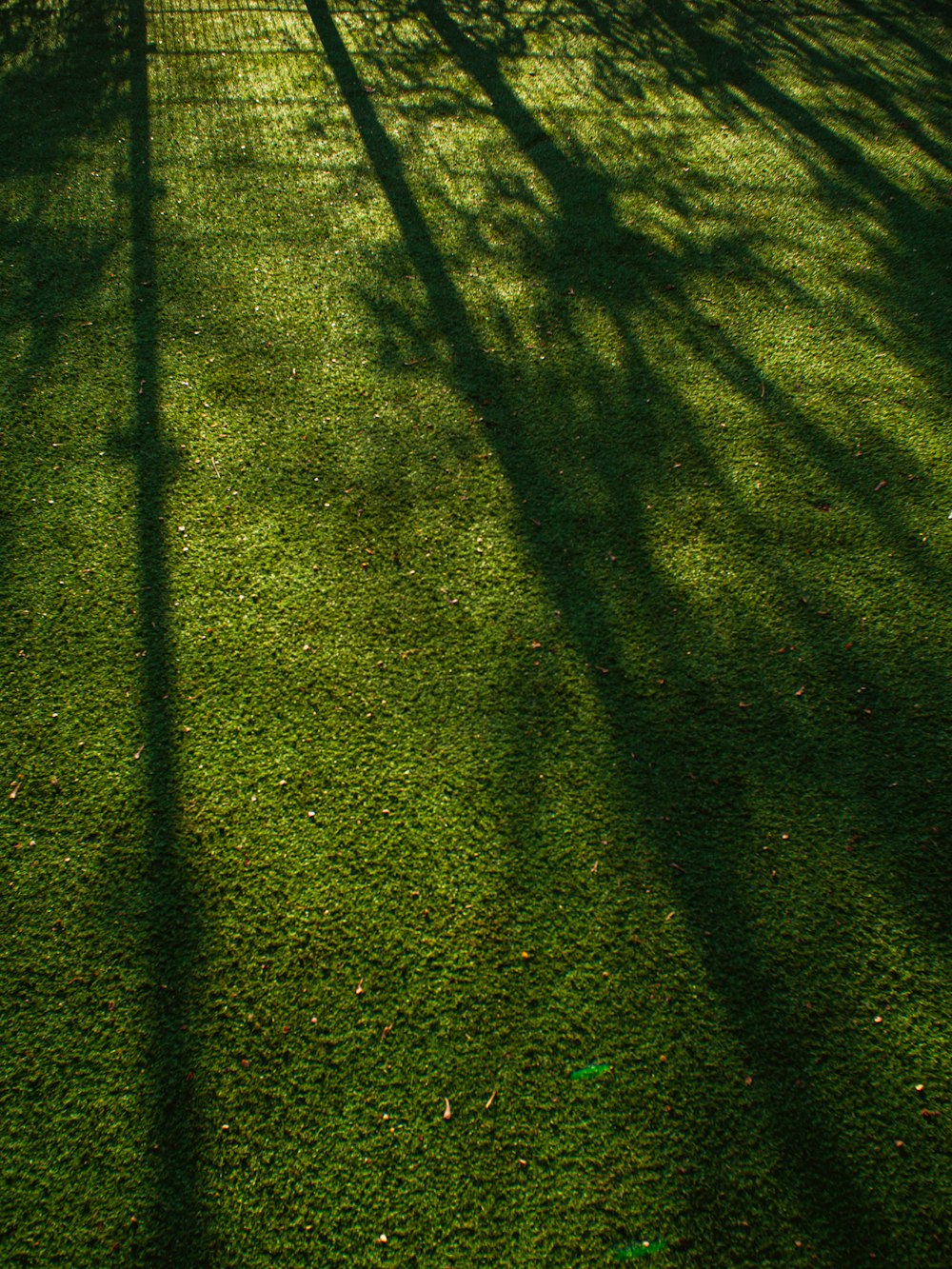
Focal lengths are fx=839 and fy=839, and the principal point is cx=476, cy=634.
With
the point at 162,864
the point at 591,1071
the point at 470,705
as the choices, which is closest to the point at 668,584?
the point at 470,705

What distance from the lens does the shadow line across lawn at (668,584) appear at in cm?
202

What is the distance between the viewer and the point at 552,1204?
1.88m

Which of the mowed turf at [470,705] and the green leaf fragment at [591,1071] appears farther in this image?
the green leaf fragment at [591,1071]

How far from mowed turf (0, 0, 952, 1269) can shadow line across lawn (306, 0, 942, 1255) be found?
0.01 metres

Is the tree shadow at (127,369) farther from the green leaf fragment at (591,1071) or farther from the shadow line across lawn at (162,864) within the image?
the green leaf fragment at (591,1071)

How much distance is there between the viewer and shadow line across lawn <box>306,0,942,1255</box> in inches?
79.4

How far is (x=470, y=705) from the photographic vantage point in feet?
9.06

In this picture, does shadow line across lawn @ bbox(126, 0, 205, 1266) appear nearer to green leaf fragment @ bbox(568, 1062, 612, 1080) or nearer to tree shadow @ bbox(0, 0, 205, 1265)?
tree shadow @ bbox(0, 0, 205, 1265)

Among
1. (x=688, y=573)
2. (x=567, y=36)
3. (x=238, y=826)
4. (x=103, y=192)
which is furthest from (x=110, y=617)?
(x=567, y=36)

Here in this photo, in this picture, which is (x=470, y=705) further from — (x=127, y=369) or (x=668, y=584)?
(x=127, y=369)

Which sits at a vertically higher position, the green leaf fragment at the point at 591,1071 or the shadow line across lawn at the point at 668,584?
the shadow line across lawn at the point at 668,584

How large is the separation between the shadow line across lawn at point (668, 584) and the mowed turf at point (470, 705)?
15 millimetres

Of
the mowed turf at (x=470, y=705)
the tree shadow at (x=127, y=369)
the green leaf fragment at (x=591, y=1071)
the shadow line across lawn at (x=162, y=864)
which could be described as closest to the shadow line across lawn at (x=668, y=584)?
the mowed turf at (x=470, y=705)

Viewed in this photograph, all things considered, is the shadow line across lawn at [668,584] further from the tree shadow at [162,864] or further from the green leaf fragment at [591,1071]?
the tree shadow at [162,864]
